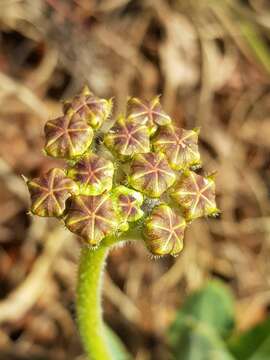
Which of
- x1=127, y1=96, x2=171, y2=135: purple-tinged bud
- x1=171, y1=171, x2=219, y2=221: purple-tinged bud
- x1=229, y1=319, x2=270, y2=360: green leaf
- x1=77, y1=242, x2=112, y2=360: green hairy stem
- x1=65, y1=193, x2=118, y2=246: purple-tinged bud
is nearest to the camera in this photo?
x1=65, y1=193, x2=118, y2=246: purple-tinged bud

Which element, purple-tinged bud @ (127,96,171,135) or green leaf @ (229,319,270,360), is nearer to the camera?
purple-tinged bud @ (127,96,171,135)

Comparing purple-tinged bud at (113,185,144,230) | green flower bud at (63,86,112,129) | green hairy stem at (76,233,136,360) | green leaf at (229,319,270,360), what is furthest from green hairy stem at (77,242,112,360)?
green leaf at (229,319,270,360)

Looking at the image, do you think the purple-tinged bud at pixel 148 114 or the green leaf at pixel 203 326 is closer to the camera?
the purple-tinged bud at pixel 148 114

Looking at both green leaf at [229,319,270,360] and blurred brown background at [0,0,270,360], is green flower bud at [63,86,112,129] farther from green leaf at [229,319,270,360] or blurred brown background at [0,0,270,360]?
blurred brown background at [0,0,270,360]

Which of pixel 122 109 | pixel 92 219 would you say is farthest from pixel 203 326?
pixel 122 109

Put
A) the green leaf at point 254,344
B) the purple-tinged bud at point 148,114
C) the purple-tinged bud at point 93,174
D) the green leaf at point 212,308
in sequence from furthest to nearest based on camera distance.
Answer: the green leaf at point 212,308, the green leaf at point 254,344, the purple-tinged bud at point 148,114, the purple-tinged bud at point 93,174

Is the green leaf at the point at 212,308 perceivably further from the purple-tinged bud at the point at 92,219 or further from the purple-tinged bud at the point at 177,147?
the purple-tinged bud at the point at 92,219

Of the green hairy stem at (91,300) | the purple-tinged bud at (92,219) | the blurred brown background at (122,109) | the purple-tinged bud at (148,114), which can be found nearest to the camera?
the purple-tinged bud at (92,219)

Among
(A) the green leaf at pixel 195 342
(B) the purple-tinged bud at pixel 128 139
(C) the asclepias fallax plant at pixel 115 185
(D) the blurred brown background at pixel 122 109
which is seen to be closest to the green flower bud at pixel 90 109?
(C) the asclepias fallax plant at pixel 115 185
